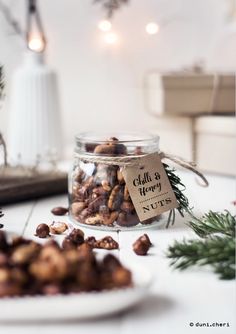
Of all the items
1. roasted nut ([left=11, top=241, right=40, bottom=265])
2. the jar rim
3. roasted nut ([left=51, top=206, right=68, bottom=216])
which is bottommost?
roasted nut ([left=51, top=206, right=68, bottom=216])

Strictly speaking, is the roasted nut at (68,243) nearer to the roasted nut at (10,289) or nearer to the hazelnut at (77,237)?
the hazelnut at (77,237)

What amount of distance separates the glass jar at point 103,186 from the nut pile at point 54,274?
0.25 m

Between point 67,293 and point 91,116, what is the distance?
46.4 inches

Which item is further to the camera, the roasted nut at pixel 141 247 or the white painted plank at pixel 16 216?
the white painted plank at pixel 16 216

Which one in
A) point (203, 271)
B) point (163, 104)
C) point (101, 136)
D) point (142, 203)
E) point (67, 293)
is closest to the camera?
point (67, 293)

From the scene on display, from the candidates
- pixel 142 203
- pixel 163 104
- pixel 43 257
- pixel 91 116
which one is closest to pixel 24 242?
pixel 43 257

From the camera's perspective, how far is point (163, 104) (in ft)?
4.48

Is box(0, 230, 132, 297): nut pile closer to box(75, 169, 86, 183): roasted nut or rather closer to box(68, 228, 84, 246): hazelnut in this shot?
box(68, 228, 84, 246): hazelnut

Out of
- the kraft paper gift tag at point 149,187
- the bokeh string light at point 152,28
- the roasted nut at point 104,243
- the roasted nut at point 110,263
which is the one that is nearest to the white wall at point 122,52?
the bokeh string light at point 152,28

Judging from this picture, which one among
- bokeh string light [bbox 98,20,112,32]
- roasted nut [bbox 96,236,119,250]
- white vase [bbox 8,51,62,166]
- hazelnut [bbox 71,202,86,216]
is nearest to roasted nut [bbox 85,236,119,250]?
roasted nut [bbox 96,236,119,250]

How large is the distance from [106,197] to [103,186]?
2 cm

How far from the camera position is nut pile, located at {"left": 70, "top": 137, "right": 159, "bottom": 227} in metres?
0.71

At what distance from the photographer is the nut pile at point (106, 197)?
2.32 ft

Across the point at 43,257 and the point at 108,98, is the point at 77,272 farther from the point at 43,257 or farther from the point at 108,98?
the point at 108,98
